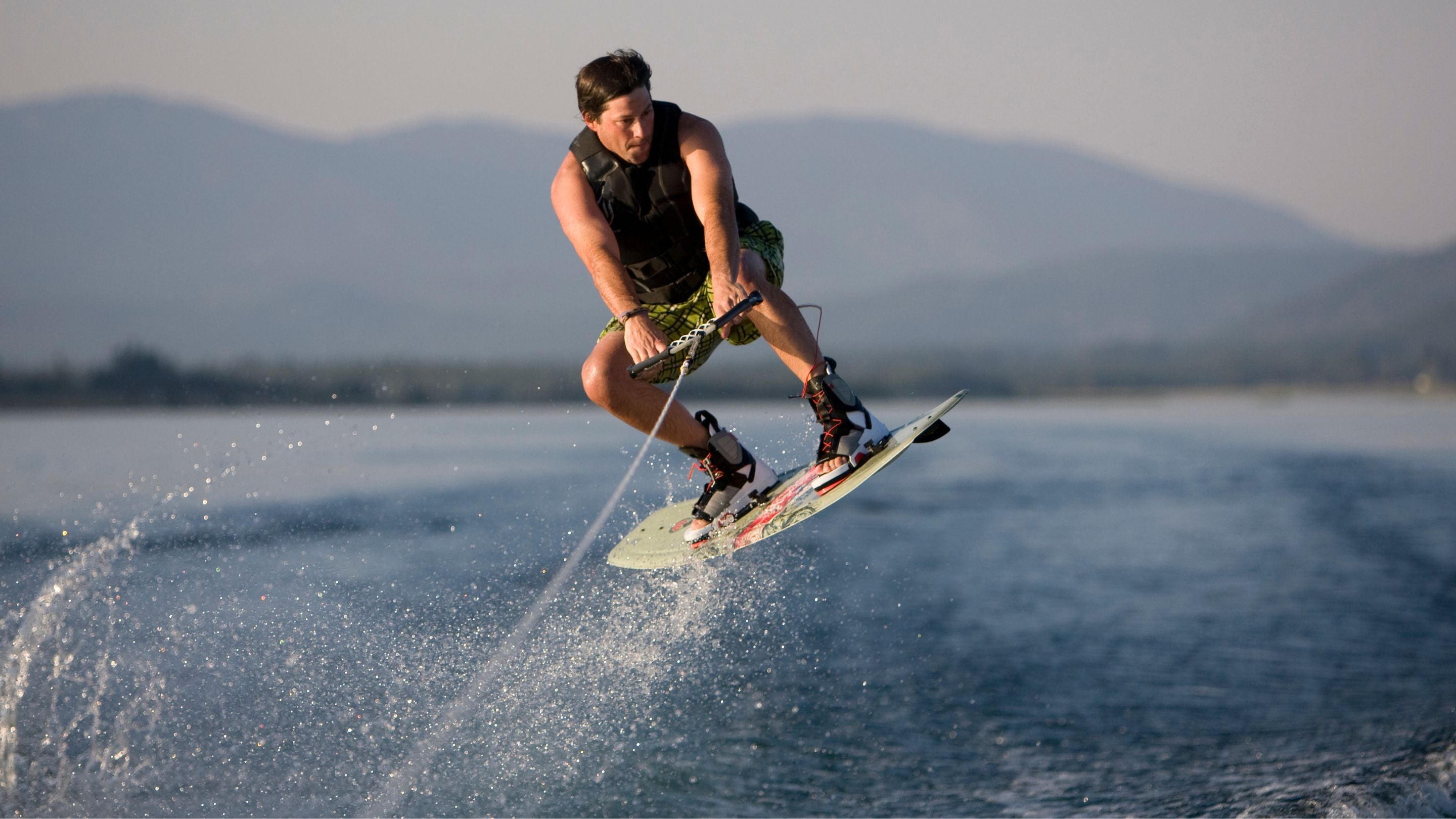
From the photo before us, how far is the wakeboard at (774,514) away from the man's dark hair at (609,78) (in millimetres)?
2427

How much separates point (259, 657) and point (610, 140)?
5.68m

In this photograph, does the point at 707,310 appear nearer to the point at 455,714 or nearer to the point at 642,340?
the point at 642,340

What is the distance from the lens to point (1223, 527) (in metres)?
32.4

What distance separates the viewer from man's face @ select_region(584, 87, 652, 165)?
622cm

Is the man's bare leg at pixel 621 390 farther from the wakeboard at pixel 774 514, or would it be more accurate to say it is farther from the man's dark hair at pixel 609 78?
the man's dark hair at pixel 609 78

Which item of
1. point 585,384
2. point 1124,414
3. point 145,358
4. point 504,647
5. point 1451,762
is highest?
point 585,384

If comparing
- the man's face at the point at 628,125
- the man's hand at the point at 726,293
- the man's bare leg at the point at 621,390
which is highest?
the man's face at the point at 628,125

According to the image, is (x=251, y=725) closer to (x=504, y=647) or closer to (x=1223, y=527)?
(x=504, y=647)

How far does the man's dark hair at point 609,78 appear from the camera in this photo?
20.4ft

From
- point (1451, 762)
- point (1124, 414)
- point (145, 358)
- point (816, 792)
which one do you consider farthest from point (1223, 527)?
point (145, 358)

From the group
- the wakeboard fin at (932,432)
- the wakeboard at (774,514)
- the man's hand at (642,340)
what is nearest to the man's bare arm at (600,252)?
the man's hand at (642,340)

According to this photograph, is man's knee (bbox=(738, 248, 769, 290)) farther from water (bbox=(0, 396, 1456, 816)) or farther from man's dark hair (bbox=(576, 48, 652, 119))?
water (bbox=(0, 396, 1456, 816))

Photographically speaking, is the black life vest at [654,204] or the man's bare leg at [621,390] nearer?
the black life vest at [654,204]

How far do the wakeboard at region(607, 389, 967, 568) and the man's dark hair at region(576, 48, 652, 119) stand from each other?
2427mm
